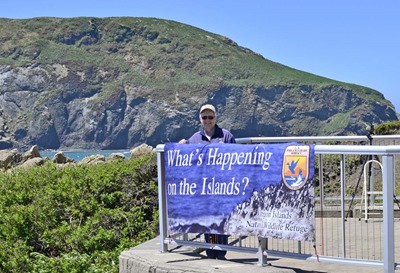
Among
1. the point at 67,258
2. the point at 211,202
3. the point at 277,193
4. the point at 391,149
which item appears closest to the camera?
the point at 391,149

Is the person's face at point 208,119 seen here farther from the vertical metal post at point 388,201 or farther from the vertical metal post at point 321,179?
the vertical metal post at point 388,201

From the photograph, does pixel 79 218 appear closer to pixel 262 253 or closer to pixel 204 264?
pixel 204 264

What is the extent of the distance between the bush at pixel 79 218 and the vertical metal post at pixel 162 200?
2.61 meters

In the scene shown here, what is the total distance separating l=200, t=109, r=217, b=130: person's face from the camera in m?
10.5

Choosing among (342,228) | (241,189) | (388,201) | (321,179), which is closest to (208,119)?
(241,189)

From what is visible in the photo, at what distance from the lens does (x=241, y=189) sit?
9.66 meters

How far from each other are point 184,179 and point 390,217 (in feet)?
8.51

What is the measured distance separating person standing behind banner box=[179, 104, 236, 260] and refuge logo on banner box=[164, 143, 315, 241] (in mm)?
292

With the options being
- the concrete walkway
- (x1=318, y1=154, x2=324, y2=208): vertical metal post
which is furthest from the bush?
(x1=318, y1=154, x2=324, y2=208): vertical metal post

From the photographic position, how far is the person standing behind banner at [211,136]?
10.3 meters

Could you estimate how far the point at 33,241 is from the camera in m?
14.6

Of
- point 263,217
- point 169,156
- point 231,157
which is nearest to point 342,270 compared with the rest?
point 263,217

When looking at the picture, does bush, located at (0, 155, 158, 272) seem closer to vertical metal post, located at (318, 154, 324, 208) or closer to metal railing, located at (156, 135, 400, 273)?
metal railing, located at (156, 135, 400, 273)

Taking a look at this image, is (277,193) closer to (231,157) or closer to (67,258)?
(231,157)
